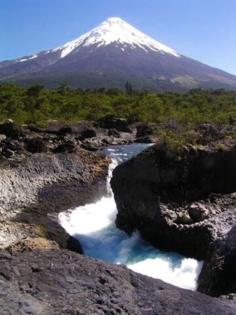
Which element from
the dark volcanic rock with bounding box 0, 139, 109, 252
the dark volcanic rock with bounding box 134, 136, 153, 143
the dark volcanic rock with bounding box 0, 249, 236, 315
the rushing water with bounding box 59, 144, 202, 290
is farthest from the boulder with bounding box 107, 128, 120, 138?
the dark volcanic rock with bounding box 0, 249, 236, 315

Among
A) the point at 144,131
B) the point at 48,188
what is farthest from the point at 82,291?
the point at 144,131

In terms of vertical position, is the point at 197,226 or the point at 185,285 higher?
the point at 197,226

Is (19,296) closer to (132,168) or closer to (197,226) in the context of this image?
Result: (197,226)

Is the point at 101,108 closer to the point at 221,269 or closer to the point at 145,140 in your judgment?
the point at 145,140

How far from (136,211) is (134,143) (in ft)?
82.9

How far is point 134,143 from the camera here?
4353cm

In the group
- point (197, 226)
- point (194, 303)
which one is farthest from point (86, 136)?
point (194, 303)

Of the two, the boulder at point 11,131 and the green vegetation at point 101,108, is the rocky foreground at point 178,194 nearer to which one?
the boulder at point 11,131

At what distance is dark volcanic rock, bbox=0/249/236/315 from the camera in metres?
7.52

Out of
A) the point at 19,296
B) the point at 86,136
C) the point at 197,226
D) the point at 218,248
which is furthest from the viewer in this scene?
the point at 86,136

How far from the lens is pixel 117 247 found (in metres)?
17.8

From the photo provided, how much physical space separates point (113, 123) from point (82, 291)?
44.9 metres

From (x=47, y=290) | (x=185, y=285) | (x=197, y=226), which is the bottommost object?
(x=185, y=285)

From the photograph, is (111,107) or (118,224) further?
(111,107)
